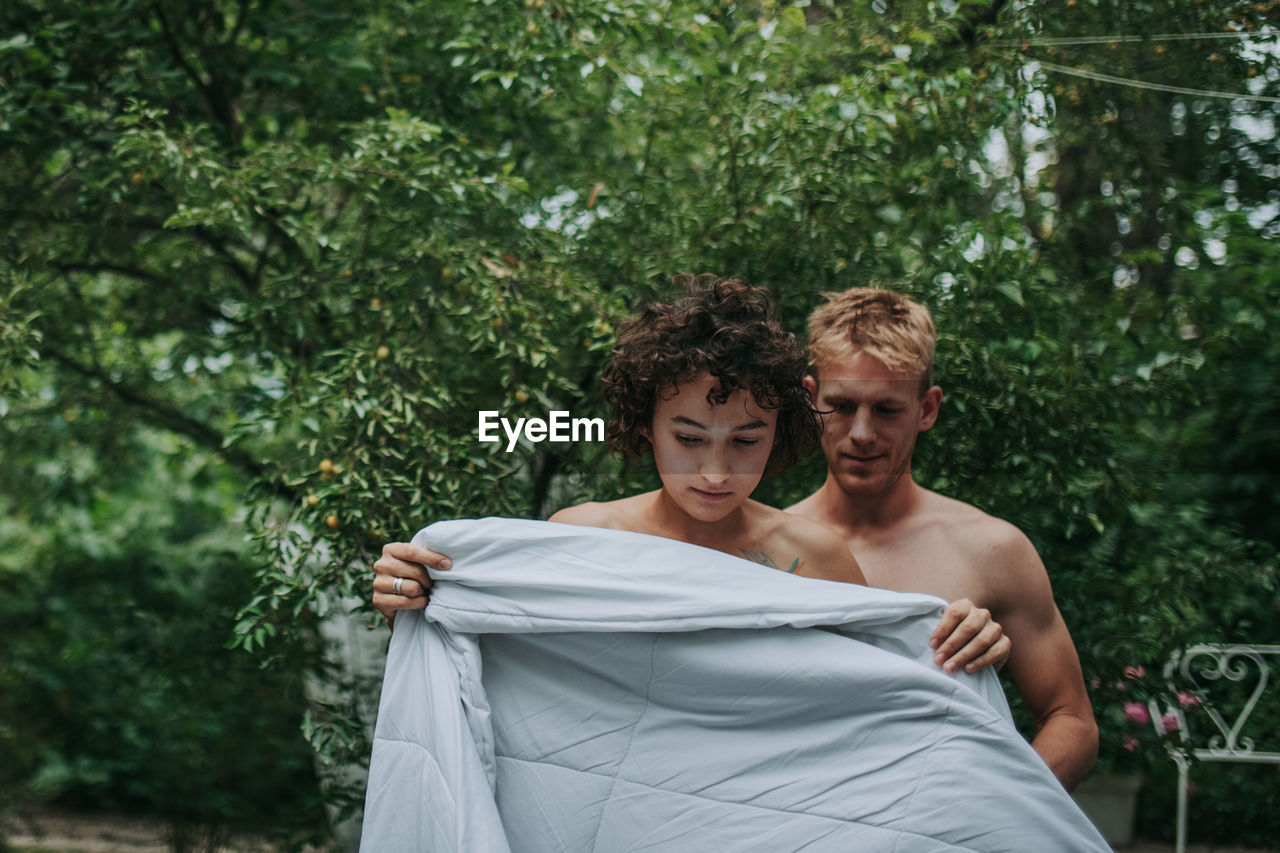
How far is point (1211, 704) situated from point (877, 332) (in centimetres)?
179

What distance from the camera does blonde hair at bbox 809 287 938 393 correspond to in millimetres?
2021

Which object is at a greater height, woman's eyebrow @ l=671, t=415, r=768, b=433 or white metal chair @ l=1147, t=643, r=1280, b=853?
woman's eyebrow @ l=671, t=415, r=768, b=433

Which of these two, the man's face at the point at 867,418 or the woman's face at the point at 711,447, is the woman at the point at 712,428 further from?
the man's face at the point at 867,418

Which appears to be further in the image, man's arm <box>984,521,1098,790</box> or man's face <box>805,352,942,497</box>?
man's face <box>805,352,942,497</box>

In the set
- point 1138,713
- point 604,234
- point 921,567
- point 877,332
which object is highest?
point 604,234

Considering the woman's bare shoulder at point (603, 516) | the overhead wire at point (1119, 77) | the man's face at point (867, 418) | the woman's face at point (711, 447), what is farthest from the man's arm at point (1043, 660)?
the overhead wire at point (1119, 77)

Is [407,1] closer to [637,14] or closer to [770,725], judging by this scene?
[637,14]

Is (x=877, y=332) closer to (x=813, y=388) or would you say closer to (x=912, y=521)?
(x=813, y=388)

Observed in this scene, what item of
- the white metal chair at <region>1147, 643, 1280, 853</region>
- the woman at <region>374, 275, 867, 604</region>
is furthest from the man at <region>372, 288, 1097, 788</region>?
the white metal chair at <region>1147, 643, 1280, 853</region>

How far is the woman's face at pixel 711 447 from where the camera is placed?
1.68 metres

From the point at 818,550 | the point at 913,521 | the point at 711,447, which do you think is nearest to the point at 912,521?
the point at 913,521

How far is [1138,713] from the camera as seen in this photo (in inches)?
115

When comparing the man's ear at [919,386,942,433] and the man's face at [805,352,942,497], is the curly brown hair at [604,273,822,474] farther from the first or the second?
the man's ear at [919,386,942,433]

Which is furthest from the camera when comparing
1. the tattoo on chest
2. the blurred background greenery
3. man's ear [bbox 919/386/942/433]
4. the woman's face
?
the blurred background greenery
